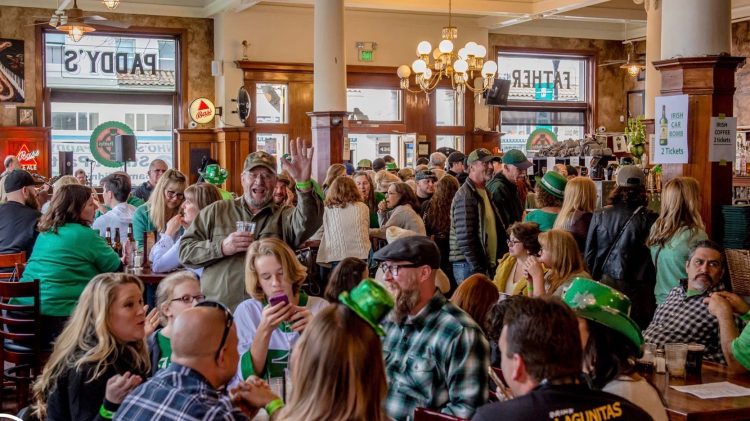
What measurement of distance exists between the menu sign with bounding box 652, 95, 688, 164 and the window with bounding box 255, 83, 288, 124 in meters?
11.8

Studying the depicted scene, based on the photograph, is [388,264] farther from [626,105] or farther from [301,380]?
[626,105]

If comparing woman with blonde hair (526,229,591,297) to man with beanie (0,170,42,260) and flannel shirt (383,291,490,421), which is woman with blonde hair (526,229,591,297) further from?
man with beanie (0,170,42,260)

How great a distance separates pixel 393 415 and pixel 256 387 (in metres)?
0.70

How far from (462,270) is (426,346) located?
426 cm

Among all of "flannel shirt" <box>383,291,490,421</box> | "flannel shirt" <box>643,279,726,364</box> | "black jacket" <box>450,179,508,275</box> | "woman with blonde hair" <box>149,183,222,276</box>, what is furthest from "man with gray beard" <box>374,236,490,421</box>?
"black jacket" <box>450,179,508,275</box>

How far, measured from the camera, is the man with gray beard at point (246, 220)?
506 centimetres

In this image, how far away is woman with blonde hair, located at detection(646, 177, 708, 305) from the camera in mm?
5918

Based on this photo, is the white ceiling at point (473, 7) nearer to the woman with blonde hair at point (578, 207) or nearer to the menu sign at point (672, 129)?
the menu sign at point (672, 129)

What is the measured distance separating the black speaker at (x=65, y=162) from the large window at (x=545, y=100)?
970cm

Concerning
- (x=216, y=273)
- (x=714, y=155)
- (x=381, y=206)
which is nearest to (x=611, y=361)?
(x=216, y=273)

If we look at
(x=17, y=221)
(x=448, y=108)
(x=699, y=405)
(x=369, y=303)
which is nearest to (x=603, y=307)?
(x=369, y=303)

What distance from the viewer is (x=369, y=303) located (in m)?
2.47

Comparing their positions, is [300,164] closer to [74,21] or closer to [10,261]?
[10,261]

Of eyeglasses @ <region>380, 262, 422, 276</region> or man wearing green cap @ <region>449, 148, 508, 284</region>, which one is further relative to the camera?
man wearing green cap @ <region>449, 148, 508, 284</region>
